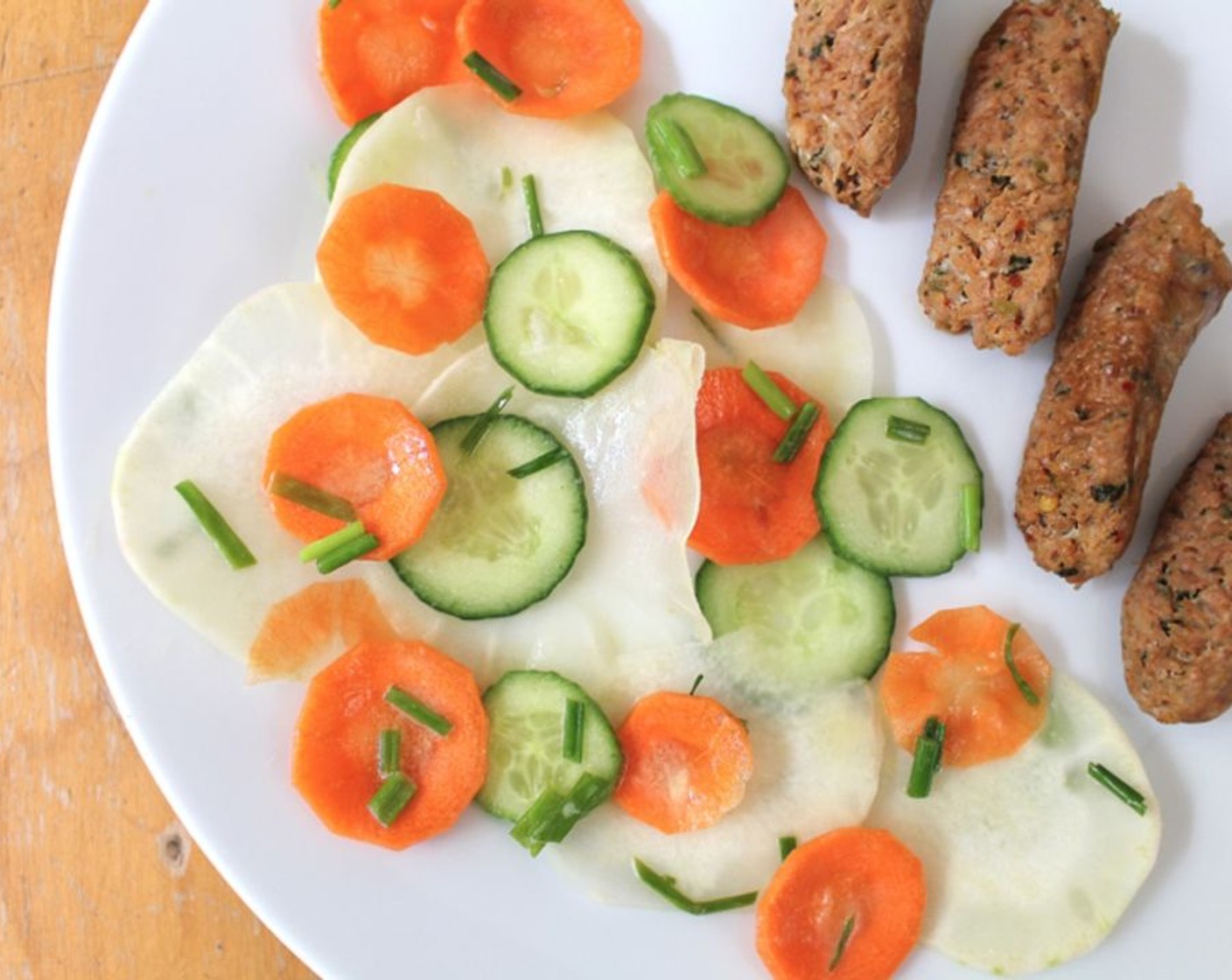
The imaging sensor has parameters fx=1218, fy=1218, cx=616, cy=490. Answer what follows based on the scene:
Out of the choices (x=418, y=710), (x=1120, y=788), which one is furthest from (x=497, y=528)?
(x=1120, y=788)

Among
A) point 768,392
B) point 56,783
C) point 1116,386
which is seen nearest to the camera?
point 1116,386

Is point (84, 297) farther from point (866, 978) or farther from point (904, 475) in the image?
point (866, 978)

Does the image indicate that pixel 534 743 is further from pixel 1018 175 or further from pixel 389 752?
pixel 1018 175

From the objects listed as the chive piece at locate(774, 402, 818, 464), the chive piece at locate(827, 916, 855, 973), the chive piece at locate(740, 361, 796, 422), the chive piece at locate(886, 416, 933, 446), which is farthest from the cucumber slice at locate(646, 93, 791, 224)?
the chive piece at locate(827, 916, 855, 973)

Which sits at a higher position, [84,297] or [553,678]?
[84,297]

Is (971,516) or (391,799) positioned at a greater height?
(971,516)

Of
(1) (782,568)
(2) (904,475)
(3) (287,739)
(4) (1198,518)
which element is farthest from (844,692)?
(3) (287,739)

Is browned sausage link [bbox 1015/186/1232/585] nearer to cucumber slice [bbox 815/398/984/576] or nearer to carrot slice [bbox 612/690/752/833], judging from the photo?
cucumber slice [bbox 815/398/984/576]
